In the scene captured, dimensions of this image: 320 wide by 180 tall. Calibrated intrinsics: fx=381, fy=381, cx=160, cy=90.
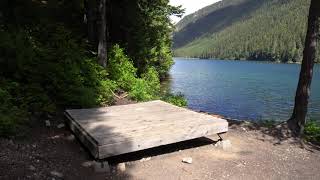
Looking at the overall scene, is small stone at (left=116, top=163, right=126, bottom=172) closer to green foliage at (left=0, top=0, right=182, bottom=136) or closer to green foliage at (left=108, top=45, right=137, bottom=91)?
green foliage at (left=0, top=0, right=182, bottom=136)

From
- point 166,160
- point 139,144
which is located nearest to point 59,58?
point 166,160

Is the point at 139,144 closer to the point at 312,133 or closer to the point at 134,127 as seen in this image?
the point at 134,127

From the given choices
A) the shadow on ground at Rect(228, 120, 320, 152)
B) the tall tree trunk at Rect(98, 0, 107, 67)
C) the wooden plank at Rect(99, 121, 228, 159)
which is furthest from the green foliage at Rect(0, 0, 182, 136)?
the shadow on ground at Rect(228, 120, 320, 152)

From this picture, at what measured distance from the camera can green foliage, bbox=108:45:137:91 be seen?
16.1 metres

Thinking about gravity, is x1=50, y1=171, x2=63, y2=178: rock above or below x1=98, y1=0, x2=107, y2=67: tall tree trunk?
below

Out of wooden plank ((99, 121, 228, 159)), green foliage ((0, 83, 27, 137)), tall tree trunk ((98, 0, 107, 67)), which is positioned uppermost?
tall tree trunk ((98, 0, 107, 67))

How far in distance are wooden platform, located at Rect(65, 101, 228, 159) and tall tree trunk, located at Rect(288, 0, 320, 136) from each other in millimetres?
3264

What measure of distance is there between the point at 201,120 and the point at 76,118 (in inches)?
118

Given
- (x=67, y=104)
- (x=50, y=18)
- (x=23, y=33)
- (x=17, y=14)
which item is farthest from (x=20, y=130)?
(x=50, y=18)

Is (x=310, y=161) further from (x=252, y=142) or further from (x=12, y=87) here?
(x=12, y=87)

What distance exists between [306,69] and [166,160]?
5.16 meters

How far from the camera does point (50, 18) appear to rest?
701 inches

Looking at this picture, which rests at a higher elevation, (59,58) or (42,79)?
(59,58)

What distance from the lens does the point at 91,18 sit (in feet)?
58.2
